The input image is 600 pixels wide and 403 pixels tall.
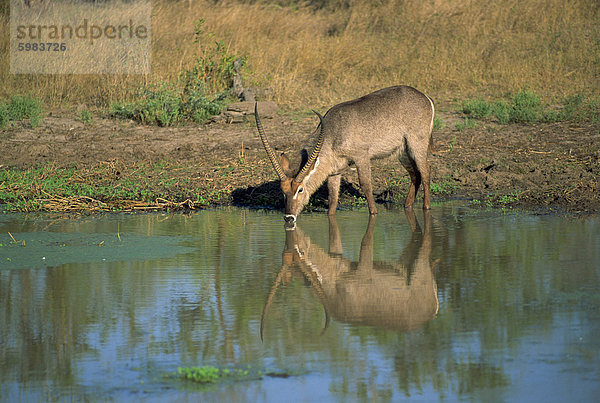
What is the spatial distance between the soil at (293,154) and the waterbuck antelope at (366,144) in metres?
0.40

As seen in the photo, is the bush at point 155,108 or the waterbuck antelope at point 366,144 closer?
the waterbuck antelope at point 366,144

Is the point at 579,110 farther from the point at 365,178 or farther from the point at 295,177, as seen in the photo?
the point at 295,177

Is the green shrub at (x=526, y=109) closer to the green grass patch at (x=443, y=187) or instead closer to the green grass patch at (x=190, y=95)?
the green grass patch at (x=443, y=187)

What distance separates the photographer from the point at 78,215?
346 inches

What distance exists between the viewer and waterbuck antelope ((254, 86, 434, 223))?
8.48 meters

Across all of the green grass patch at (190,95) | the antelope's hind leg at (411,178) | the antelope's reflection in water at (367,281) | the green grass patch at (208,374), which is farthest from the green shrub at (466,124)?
the green grass patch at (208,374)

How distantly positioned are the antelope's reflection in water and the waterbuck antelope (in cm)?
113

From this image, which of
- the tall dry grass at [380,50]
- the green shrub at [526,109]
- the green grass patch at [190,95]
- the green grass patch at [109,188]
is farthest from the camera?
the tall dry grass at [380,50]

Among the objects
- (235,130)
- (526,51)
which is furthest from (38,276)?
(526,51)

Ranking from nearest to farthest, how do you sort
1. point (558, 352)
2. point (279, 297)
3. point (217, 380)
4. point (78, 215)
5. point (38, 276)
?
1. point (217, 380)
2. point (558, 352)
3. point (279, 297)
4. point (38, 276)
5. point (78, 215)

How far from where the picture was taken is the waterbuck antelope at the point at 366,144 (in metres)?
8.48

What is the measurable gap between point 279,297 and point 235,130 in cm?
792

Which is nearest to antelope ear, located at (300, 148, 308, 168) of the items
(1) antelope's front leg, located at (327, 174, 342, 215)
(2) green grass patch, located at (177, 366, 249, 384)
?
(1) antelope's front leg, located at (327, 174, 342, 215)

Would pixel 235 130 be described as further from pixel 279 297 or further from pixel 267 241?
pixel 279 297
